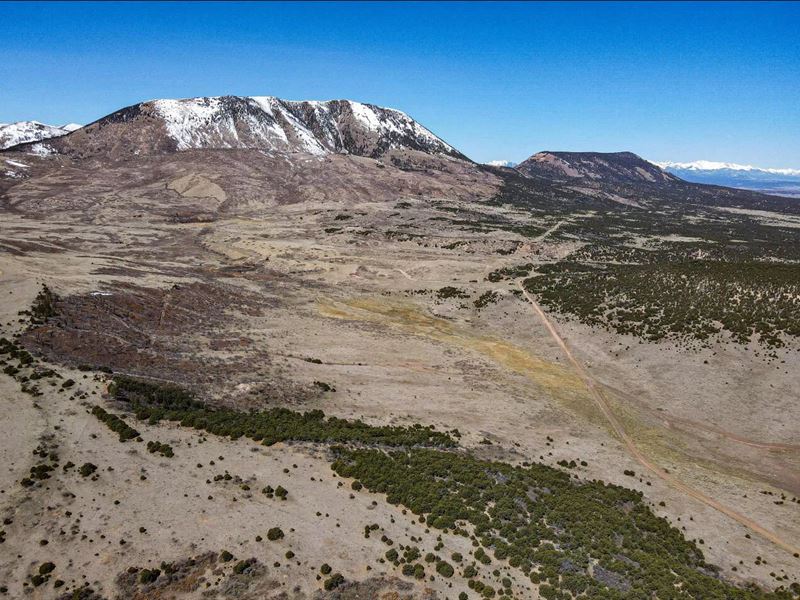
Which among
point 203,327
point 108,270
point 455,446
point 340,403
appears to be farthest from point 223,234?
point 455,446

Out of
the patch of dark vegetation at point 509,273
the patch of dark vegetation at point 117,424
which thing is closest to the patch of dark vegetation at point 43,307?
the patch of dark vegetation at point 117,424

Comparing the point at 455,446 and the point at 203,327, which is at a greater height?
the point at 203,327

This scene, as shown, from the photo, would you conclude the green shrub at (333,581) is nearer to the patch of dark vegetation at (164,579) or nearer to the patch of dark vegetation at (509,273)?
the patch of dark vegetation at (164,579)

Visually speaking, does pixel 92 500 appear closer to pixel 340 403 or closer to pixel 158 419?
pixel 158 419

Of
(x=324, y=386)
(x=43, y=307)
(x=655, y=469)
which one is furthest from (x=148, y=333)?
(x=655, y=469)

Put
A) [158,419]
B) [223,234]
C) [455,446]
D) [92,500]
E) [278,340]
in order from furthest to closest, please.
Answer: [223,234] → [278,340] → [455,446] → [158,419] → [92,500]

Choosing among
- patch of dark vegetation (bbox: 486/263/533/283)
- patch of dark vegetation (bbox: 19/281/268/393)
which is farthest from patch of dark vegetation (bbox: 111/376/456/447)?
patch of dark vegetation (bbox: 486/263/533/283)

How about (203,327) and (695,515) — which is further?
(203,327)

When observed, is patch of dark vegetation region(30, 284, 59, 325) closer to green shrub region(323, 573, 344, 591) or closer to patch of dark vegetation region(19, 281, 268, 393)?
patch of dark vegetation region(19, 281, 268, 393)
